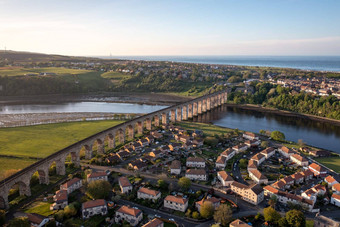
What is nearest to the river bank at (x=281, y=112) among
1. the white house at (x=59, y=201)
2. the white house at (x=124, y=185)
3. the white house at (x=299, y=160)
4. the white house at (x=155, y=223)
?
the white house at (x=299, y=160)

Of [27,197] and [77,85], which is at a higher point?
[77,85]

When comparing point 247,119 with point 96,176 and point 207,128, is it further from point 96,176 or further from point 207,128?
point 96,176

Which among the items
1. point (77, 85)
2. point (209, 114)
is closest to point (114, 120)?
point (209, 114)

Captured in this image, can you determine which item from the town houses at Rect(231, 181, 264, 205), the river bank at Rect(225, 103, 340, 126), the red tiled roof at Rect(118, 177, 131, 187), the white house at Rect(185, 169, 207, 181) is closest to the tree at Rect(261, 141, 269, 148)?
the white house at Rect(185, 169, 207, 181)

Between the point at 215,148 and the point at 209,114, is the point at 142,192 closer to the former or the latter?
the point at 215,148

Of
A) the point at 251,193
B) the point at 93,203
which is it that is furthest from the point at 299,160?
the point at 93,203

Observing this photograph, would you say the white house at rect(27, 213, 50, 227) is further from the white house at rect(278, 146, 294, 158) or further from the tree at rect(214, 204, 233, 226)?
the white house at rect(278, 146, 294, 158)

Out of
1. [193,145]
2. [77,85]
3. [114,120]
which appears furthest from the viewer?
[77,85]
